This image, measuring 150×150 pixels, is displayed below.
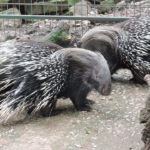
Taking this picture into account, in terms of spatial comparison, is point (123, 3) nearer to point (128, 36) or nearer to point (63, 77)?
point (128, 36)

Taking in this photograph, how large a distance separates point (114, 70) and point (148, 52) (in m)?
0.52

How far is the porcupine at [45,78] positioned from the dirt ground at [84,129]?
0.15 meters

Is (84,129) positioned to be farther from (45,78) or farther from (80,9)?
(80,9)

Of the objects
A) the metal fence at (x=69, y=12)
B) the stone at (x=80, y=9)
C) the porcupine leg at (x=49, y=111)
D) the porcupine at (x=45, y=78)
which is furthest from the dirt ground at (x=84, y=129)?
the stone at (x=80, y=9)

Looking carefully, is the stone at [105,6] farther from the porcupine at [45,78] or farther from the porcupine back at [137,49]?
the porcupine at [45,78]

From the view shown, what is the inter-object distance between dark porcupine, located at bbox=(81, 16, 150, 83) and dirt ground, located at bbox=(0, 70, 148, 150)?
0.61 m

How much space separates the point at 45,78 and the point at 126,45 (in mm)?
1562

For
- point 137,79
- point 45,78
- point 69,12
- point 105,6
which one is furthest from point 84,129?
point 69,12

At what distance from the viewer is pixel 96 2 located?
7844 mm

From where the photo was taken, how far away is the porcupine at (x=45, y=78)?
424 centimetres

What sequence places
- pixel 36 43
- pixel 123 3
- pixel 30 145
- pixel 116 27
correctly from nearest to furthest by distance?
pixel 30 145, pixel 36 43, pixel 116 27, pixel 123 3

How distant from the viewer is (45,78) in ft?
14.0

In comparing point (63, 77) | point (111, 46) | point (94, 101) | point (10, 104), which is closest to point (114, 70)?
point (111, 46)

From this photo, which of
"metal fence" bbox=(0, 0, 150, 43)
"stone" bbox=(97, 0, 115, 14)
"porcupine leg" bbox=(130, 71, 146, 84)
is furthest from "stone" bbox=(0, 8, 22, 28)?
"porcupine leg" bbox=(130, 71, 146, 84)
